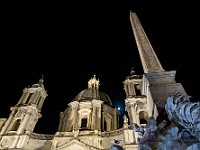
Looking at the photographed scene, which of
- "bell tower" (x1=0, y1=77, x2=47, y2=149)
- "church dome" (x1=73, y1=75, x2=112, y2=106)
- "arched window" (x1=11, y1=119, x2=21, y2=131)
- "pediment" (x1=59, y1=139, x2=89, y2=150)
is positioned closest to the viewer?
"pediment" (x1=59, y1=139, x2=89, y2=150)

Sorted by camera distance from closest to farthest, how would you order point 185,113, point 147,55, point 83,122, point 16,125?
point 185,113 < point 147,55 < point 16,125 < point 83,122

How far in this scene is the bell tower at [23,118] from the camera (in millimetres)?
21906

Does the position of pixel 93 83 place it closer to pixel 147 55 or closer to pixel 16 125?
pixel 16 125

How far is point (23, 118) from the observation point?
80.5 ft

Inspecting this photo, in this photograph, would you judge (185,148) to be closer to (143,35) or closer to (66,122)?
(143,35)

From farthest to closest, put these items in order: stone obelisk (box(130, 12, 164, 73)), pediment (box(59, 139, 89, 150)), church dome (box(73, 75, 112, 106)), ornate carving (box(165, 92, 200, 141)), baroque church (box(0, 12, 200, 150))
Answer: church dome (box(73, 75, 112, 106)) → pediment (box(59, 139, 89, 150)) → stone obelisk (box(130, 12, 164, 73)) → baroque church (box(0, 12, 200, 150)) → ornate carving (box(165, 92, 200, 141))

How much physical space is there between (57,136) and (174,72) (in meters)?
19.8

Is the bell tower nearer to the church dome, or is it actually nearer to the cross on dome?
the church dome

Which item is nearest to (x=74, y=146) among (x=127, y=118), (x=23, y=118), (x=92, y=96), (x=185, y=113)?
(x=127, y=118)

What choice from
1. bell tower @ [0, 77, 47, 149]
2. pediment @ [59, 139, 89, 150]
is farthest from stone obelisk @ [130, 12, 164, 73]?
bell tower @ [0, 77, 47, 149]

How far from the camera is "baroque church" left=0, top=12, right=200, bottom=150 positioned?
154 inches

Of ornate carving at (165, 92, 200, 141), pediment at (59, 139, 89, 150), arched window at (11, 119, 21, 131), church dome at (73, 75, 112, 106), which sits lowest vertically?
ornate carving at (165, 92, 200, 141)

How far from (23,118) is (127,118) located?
1241 cm

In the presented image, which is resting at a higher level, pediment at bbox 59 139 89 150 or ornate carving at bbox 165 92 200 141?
pediment at bbox 59 139 89 150
